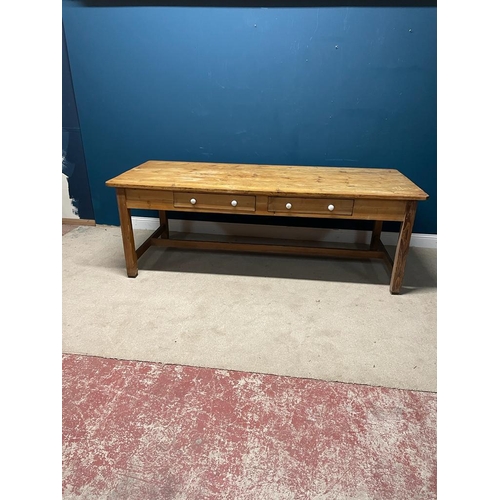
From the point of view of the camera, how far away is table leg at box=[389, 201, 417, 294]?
1.98 m

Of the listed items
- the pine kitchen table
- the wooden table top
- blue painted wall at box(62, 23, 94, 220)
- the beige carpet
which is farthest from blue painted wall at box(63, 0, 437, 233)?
the beige carpet

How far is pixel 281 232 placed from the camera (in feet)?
9.85

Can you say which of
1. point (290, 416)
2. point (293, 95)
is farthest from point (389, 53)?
point (290, 416)

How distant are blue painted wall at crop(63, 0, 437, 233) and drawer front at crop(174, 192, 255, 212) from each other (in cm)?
87

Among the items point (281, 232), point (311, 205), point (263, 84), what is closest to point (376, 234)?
point (281, 232)

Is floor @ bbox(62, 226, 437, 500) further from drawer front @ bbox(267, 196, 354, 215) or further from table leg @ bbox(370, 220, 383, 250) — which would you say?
table leg @ bbox(370, 220, 383, 250)

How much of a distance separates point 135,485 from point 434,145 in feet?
9.27

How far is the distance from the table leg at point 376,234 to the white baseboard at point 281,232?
14cm

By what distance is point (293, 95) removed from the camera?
103 inches

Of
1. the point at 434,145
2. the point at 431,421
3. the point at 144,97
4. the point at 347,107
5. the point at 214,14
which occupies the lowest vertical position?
the point at 431,421

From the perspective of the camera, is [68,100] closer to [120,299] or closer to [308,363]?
[120,299]

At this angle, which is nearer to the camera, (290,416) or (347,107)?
(290,416)

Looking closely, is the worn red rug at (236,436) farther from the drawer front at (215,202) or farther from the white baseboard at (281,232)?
the white baseboard at (281,232)

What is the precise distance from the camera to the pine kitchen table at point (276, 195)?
199cm
